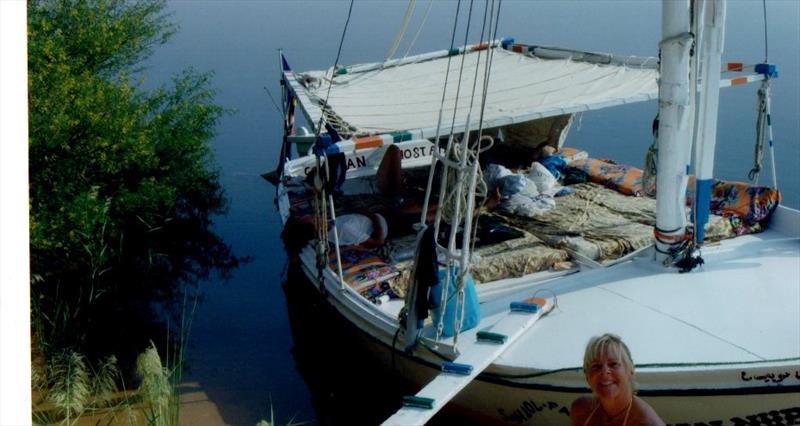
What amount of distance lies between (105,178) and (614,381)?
386 inches

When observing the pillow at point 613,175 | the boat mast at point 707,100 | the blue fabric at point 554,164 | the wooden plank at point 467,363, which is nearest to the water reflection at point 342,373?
the wooden plank at point 467,363

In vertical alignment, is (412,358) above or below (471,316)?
below

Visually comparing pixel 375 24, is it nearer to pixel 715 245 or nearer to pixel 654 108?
pixel 654 108

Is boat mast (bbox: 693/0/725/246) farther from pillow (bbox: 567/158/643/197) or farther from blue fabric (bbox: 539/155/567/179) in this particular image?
blue fabric (bbox: 539/155/567/179)

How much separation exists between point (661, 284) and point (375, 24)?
32.8 m

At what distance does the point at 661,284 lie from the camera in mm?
7961

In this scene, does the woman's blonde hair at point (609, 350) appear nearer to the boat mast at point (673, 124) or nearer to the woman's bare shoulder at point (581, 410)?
the woman's bare shoulder at point (581, 410)

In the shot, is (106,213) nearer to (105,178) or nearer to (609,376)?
(105,178)

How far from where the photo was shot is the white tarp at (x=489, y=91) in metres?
9.73

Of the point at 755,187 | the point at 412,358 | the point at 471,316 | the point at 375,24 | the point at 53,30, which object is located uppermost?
the point at 375,24

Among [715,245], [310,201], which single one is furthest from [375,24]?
[715,245]

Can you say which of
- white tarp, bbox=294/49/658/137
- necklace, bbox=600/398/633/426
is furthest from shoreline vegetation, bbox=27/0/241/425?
necklace, bbox=600/398/633/426

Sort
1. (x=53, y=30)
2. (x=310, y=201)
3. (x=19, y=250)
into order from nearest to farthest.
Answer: (x=19, y=250) → (x=310, y=201) → (x=53, y=30)

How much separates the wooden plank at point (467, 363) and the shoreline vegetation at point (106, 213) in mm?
2915
